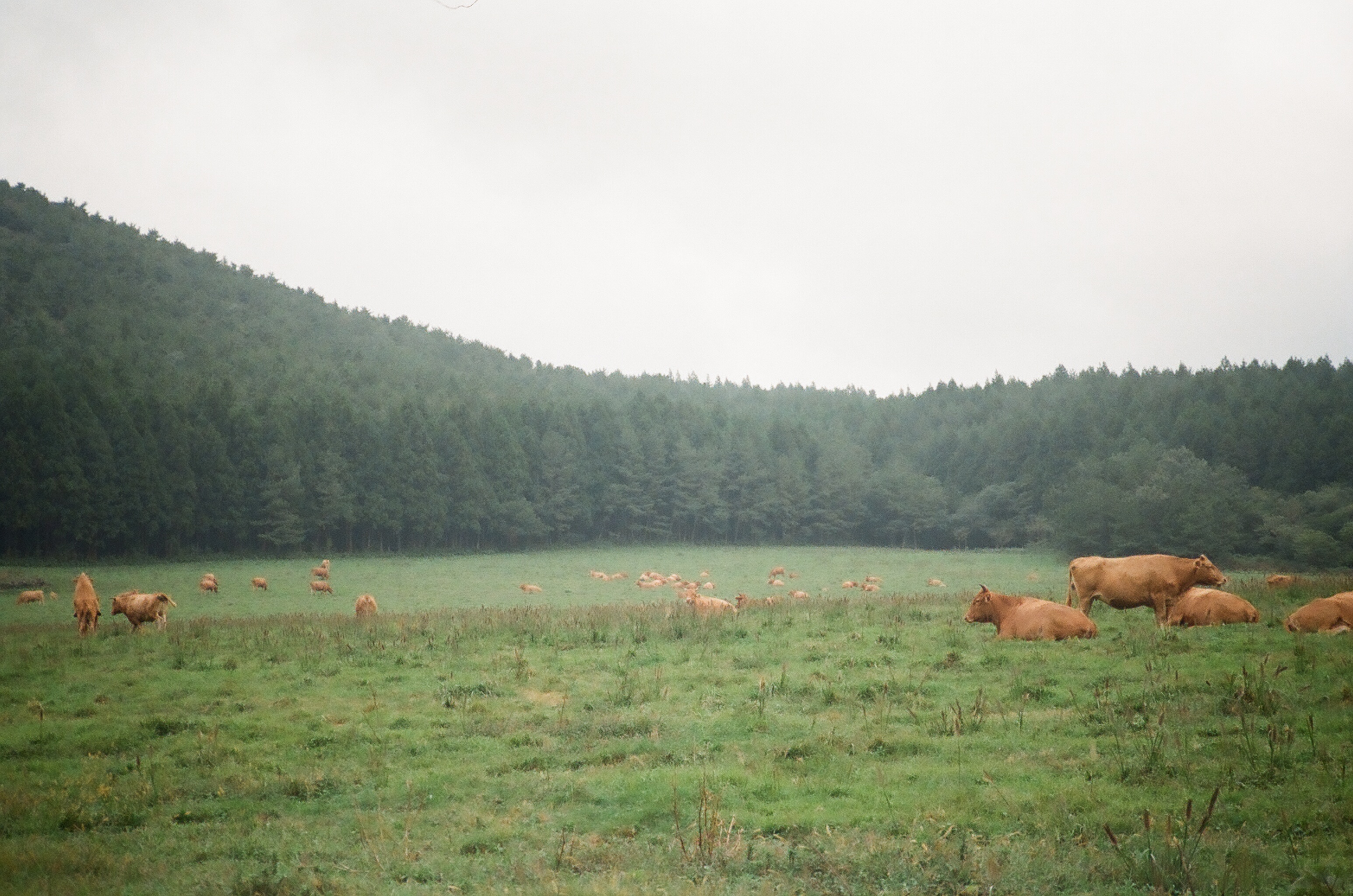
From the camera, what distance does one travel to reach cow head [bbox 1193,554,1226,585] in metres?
16.0

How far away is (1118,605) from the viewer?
52.6 feet

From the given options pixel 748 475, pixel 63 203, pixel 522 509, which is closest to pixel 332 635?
pixel 522 509

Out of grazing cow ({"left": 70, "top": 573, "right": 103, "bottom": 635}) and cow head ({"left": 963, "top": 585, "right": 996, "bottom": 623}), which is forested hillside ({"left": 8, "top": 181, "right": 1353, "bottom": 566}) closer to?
grazing cow ({"left": 70, "top": 573, "right": 103, "bottom": 635})

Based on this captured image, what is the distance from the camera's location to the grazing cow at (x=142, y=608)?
20.0 meters

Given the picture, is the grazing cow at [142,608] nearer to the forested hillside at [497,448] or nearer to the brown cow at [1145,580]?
the brown cow at [1145,580]

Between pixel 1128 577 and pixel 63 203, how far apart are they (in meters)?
130

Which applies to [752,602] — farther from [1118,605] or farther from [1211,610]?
[1211,610]

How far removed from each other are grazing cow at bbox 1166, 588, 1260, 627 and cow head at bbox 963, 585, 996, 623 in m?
3.14

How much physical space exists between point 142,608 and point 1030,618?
830 inches

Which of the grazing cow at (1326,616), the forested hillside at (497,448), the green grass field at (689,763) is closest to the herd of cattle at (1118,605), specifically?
the grazing cow at (1326,616)

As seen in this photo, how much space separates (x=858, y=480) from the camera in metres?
93.0

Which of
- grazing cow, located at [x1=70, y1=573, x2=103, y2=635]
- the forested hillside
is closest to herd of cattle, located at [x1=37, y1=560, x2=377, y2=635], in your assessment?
grazing cow, located at [x1=70, y1=573, x2=103, y2=635]

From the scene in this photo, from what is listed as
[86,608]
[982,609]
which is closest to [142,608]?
[86,608]

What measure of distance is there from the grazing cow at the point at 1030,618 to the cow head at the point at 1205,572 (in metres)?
3.38
